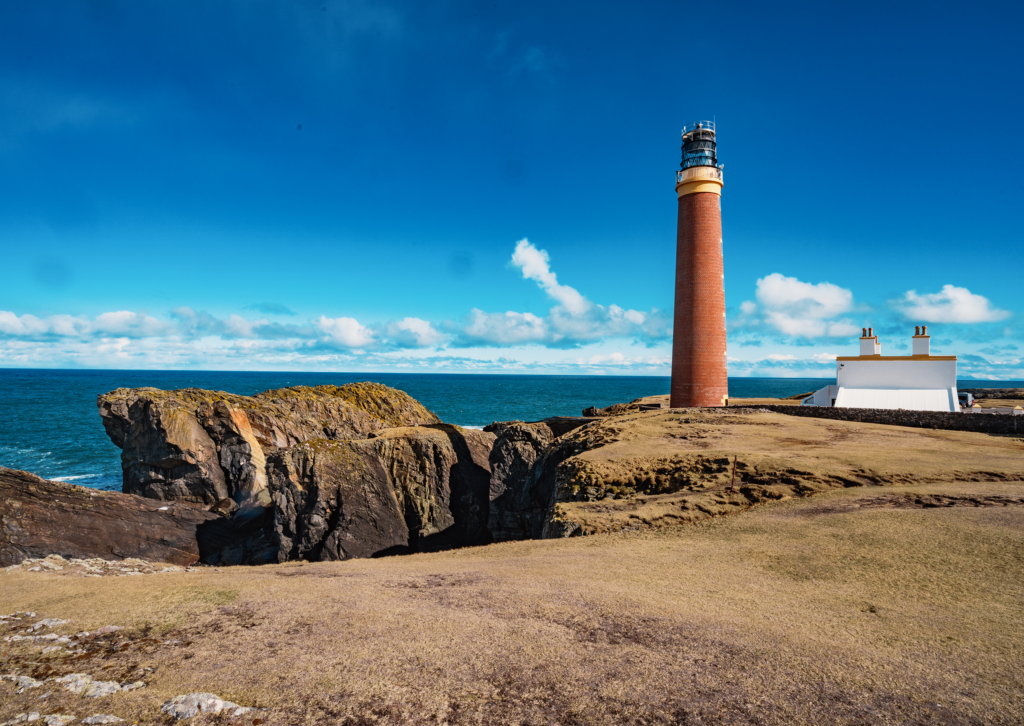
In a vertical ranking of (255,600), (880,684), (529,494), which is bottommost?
(529,494)

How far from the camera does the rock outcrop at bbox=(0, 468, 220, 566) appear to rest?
19.2 m

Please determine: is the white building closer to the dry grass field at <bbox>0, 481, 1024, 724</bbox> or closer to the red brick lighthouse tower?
the red brick lighthouse tower

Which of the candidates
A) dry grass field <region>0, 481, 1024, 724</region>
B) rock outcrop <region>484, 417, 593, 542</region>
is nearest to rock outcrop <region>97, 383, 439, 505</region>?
rock outcrop <region>484, 417, 593, 542</region>

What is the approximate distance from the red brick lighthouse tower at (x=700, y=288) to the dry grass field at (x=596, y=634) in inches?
918

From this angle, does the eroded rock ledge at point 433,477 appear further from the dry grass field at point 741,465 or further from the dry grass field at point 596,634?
the dry grass field at point 596,634

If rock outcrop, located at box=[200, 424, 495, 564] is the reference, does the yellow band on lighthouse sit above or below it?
above

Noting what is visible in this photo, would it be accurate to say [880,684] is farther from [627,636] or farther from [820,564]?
[820,564]

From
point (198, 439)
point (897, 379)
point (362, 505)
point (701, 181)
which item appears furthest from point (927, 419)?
point (198, 439)

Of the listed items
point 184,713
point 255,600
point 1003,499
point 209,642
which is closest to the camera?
point 184,713

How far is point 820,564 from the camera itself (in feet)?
33.9

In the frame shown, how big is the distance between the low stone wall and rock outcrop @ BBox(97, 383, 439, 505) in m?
29.3

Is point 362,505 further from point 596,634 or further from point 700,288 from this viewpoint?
point 700,288

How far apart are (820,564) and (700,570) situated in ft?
7.56

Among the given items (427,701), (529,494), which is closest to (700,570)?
(427,701)
